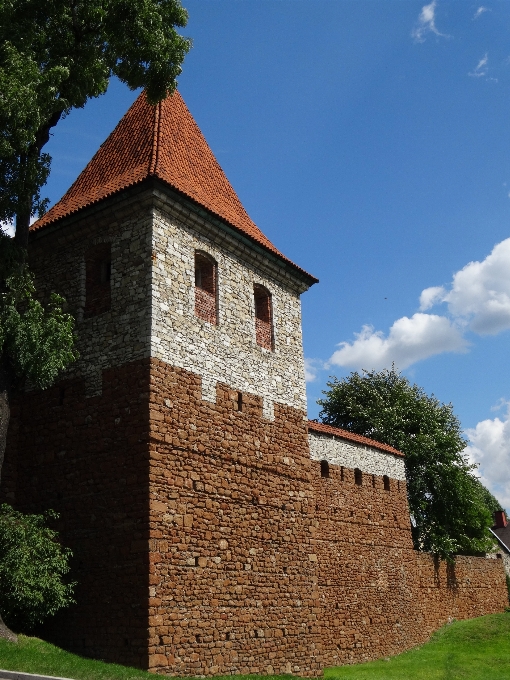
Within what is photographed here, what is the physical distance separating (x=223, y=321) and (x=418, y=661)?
9.92 m

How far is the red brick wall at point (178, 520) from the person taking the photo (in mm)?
11188

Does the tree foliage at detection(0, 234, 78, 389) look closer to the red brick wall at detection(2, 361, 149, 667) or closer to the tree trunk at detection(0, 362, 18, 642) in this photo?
the tree trunk at detection(0, 362, 18, 642)

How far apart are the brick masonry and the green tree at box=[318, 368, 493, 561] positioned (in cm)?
1010

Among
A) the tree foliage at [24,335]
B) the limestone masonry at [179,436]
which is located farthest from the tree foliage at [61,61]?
the limestone masonry at [179,436]

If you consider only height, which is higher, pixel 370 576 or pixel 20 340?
pixel 20 340

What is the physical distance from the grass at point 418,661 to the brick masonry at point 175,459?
61 centimetres

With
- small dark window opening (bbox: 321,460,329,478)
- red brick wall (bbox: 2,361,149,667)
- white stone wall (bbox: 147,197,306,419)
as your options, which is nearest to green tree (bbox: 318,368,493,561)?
small dark window opening (bbox: 321,460,329,478)

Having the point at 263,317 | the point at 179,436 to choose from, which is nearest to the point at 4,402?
the point at 179,436

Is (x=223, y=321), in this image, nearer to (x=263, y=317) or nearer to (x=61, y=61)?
(x=263, y=317)

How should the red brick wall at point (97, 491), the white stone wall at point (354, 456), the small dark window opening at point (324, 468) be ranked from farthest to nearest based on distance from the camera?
the small dark window opening at point (324, 468) → the white stone wall at point (354, 456) → the red brick wall at point (97, 491)

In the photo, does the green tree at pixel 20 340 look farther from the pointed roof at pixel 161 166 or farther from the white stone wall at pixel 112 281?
the pointed roof at pixel 161 166

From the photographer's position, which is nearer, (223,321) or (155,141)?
(223,321)

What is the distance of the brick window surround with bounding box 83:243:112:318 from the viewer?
1327 centimetres

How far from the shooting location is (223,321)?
1405 centimetres
